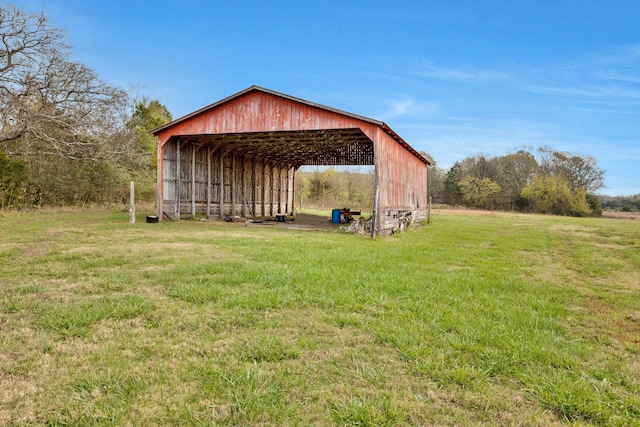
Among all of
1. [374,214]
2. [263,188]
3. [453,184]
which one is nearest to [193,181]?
[263,188]

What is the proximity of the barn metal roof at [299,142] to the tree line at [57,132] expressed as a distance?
7632 millimetres

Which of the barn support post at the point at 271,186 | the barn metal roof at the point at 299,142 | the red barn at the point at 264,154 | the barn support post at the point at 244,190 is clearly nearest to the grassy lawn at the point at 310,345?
the red barn at the point at 264,154

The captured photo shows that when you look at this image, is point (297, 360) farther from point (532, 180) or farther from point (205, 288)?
point (532, 180)

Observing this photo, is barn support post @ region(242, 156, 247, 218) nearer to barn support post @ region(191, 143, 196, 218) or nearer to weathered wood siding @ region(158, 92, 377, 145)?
barn support post @ region(191, 143, 196, 218)

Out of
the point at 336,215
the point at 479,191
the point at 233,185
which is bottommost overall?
the point at 336,215

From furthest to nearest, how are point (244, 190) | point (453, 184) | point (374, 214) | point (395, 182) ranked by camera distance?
point (453, 184), point (244, 190), point (395, 182), point (374, 214)

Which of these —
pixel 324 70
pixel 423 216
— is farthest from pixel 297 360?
pixel 324 70

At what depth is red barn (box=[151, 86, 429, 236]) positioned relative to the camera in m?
14.1

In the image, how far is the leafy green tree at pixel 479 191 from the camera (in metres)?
51.7

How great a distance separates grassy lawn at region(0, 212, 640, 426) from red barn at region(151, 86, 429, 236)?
26.9 feet

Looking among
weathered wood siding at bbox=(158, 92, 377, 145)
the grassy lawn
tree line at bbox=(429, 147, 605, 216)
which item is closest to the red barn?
weathered wood siding at bbox=(158, 92, 377, 145)

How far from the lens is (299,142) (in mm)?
18578

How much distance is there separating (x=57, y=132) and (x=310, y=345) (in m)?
23.4

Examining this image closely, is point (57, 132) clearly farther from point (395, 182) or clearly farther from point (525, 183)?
point (525, 183)
